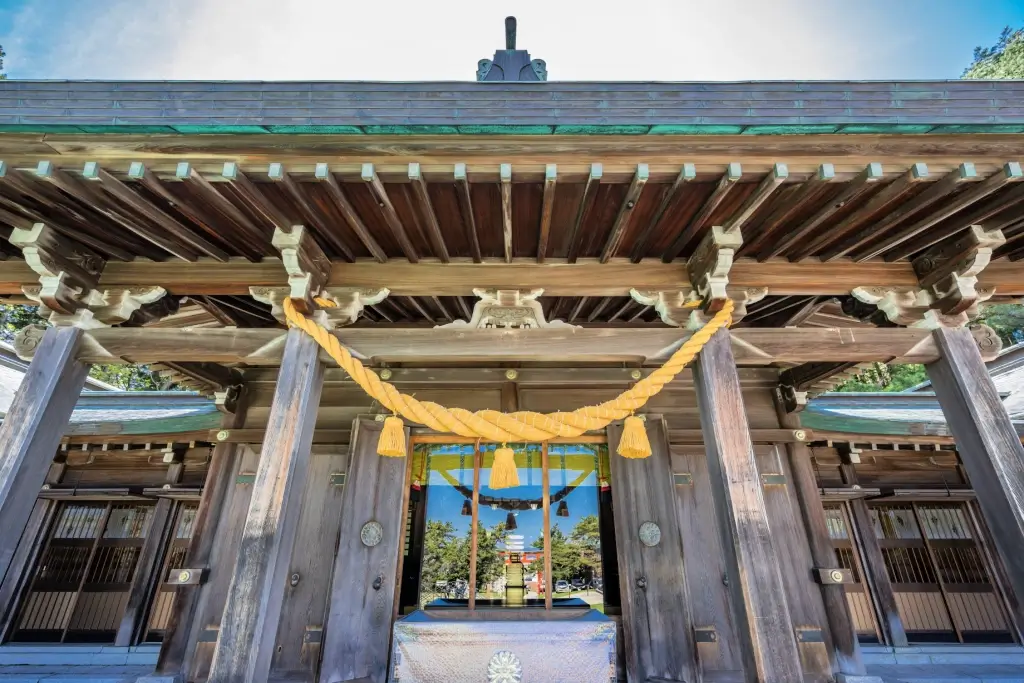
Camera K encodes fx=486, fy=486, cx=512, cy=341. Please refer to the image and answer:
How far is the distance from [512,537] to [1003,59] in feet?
104

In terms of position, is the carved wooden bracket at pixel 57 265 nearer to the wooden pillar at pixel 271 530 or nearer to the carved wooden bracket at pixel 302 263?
the carved wooden bracket at pixel 302 263

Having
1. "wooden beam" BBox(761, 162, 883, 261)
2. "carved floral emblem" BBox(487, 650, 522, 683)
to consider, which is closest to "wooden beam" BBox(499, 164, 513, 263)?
"wooden beam" BBox(761, 162, 883, 261)

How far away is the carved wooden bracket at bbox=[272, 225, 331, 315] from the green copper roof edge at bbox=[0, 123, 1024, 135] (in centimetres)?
78

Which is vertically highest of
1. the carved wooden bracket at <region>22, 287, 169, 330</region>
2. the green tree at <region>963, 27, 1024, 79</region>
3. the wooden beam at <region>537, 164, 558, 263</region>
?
the green tree at <region>963, 27, 1024, 79</region>

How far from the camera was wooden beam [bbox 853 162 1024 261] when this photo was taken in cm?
315

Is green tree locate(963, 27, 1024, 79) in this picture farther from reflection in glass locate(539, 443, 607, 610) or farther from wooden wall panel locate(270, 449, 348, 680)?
wooden wall panel locate(270, 449, 348, 680)

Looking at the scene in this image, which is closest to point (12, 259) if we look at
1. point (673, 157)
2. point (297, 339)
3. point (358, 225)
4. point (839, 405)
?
point (297, 339)

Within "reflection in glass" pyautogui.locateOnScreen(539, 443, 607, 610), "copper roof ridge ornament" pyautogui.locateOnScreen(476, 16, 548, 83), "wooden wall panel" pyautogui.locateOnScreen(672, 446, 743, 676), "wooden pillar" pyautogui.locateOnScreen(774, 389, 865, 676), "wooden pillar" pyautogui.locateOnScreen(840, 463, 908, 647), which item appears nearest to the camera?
"copper roof ridge ornament" pyautogui.locateOnScreen(476, 16, 548, 83)

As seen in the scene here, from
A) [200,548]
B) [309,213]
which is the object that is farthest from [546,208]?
[200,548]

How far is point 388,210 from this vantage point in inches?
139

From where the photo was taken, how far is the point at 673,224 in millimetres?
3838

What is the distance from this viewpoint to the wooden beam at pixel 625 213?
3.14 meters

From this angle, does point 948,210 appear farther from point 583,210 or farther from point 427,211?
point 427,211

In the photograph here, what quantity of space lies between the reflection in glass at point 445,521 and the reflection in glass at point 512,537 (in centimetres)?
21
